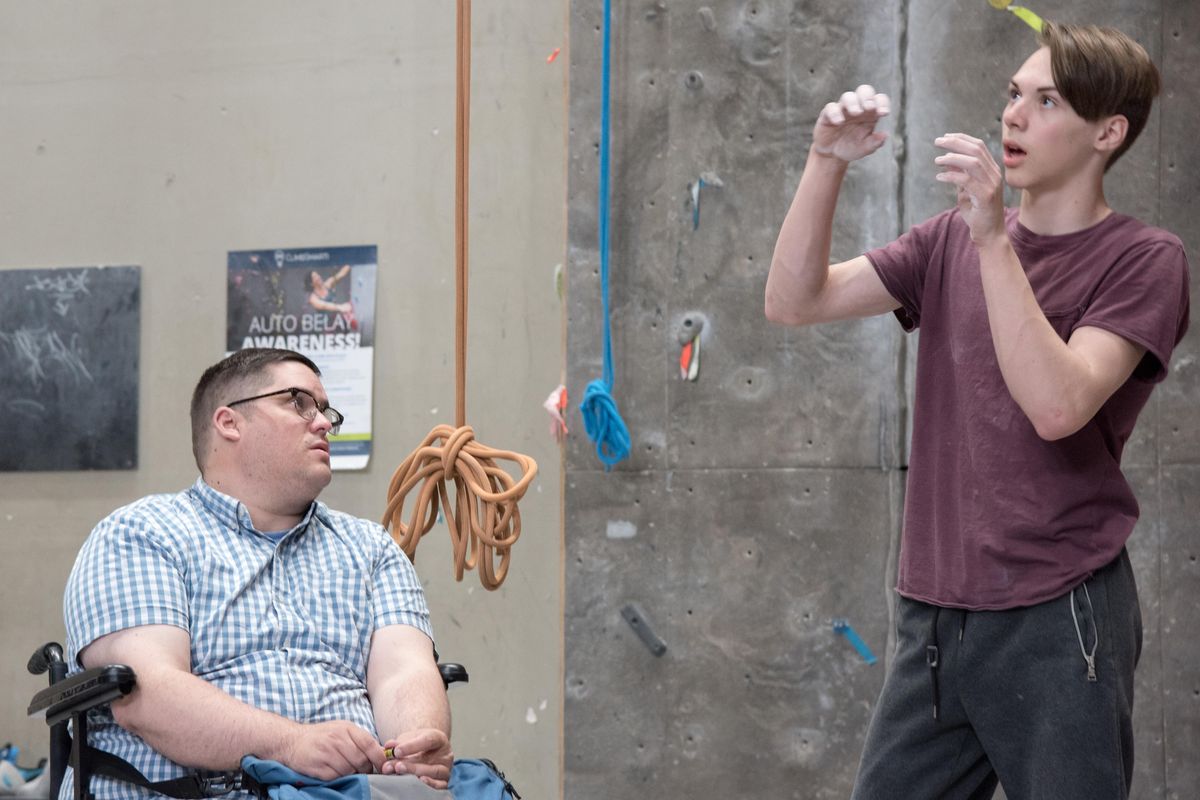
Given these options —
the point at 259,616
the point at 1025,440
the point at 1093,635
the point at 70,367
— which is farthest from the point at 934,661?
the point at 70,367

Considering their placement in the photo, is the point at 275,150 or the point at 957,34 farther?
the point at 275,150

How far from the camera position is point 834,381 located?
3.15m

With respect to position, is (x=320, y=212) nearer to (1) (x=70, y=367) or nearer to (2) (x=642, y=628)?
(1) (x=70, y=367)

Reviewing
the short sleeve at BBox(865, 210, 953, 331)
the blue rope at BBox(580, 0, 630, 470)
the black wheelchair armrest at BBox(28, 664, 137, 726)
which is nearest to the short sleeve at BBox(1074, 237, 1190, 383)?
the short sleeve at BBox(865, 210, 953, 331)

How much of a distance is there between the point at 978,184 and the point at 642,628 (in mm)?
1717

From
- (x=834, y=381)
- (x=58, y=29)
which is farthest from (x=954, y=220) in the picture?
(x=58, y=29)

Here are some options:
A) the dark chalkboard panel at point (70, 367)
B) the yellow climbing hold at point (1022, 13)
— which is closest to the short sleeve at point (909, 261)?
the yellow climbing hold at point (1022, 13)

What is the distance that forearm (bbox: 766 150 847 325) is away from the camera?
6.33 ft

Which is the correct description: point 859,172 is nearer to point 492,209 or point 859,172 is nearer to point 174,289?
point 492,209

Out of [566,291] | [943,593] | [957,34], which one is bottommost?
[943,593]

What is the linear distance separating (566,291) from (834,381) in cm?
70

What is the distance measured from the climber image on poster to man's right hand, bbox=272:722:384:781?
2.00 meters

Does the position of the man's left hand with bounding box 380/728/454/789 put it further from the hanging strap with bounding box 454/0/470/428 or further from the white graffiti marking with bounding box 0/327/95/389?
the white graffiti marking with bounding box 0/327/95/389

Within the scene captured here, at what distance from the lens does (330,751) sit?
187 centimetres
